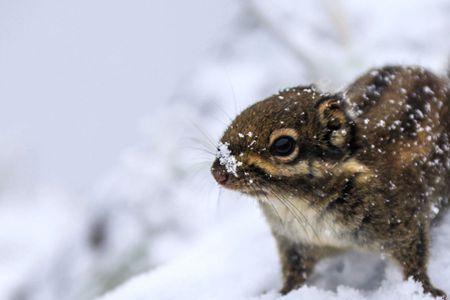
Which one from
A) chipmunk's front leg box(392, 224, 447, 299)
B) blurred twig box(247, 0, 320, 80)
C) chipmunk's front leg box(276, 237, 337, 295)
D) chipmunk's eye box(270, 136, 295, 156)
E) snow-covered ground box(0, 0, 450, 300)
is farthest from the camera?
blurred twig box(247, 0, 320, 80)

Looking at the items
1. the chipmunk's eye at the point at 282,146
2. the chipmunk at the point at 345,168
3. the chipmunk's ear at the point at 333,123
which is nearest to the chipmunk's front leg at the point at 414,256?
the chipmunk at the point at 345,168

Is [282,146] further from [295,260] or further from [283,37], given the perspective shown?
[283,37]

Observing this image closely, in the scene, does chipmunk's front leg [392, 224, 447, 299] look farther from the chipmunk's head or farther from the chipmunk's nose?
the chipmunk's nose

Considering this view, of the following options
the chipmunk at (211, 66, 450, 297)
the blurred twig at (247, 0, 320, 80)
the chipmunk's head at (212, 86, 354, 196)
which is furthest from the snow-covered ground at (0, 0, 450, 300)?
the chipmunk's head at (212, 86, 354, 196)

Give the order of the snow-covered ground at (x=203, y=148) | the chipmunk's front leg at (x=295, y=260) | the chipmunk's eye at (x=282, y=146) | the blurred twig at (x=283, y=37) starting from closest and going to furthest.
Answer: the chipmunk's eye at (x=282, y=146)
the chipmunk's front leg at (x=295, y=260)
the snow-covered ground at (x=203, y=148)
the blurred twig at (x=283, y=37)

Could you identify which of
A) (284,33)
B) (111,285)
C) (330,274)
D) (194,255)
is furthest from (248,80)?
(330,274)

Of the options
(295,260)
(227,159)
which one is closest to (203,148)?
(295,260)

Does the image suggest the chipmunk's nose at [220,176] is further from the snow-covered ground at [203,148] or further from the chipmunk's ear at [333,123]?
the snow-covered ground at [203,148]

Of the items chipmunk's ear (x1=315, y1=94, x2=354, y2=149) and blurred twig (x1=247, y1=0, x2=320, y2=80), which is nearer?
chipmunk's ear (x1=315, y1=94, x2=354, y2=149)
